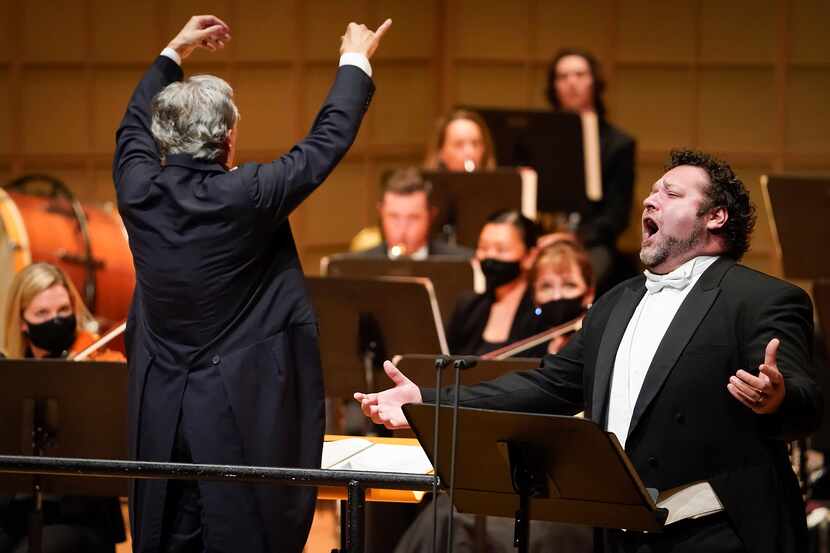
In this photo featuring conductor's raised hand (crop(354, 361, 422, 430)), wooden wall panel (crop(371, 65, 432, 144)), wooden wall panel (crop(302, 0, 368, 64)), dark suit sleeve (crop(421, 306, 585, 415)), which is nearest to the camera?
conductor's raised hand (crop(354, 361, 422, 430))

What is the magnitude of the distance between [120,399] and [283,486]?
998mm

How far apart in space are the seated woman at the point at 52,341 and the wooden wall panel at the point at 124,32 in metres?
2.99

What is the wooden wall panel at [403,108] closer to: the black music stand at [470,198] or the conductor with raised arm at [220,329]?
the black music stand at [470,198]

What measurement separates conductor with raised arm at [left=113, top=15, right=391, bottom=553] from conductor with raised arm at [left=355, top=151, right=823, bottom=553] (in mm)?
246

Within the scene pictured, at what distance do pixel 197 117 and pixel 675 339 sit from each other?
1.15 meters

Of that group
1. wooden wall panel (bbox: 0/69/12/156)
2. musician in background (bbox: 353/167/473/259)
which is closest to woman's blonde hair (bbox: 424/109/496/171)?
musician in background (bbox: 353/167/473/259)

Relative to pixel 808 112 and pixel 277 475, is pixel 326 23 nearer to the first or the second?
pixel 808 112

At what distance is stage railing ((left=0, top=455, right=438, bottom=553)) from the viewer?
2652mm

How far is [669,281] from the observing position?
118 inches

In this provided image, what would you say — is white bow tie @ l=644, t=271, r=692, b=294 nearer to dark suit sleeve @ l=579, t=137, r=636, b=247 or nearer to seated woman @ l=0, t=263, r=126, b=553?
Result: seated woman @ l=0, t=263, r=126, b=553

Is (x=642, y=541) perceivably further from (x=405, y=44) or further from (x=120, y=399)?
(x=405, y=44)

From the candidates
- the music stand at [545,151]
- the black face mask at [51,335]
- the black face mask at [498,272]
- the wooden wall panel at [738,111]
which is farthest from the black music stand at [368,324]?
the wooden wall panel at [738,111]

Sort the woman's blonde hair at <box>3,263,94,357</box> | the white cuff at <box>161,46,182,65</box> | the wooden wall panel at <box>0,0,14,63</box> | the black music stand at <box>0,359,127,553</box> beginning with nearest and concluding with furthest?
1. the white cuff at <box>161,46,182,65</box>
2. the black music stand at <box>0,359,127,553</box>
3. the woman's blonde hair at <box>3,263,94,357</box>
4. the wooden wall panel at <box>0,0,14,63</box>

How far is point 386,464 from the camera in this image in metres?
3.16
